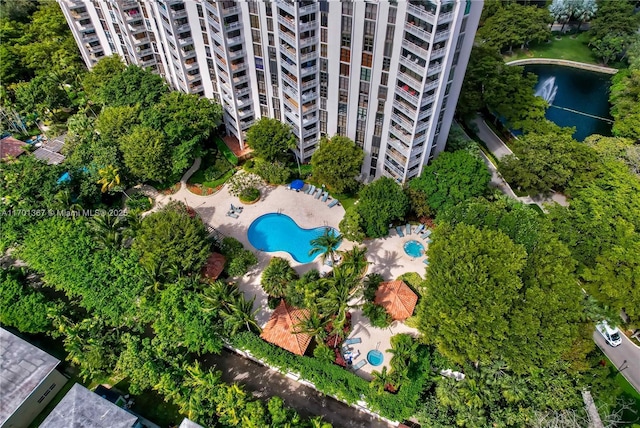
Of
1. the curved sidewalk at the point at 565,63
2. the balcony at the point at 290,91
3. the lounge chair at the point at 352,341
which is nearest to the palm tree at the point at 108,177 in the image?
the balcony at the point at 290,91

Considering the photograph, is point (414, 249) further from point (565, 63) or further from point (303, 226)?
point (565, 63)

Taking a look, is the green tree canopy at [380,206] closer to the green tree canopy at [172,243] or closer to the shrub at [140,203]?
the green tree canopy at [172,243]

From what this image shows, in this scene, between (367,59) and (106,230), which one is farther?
(106,230)

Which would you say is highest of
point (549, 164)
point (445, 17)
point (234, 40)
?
point (445, 17)

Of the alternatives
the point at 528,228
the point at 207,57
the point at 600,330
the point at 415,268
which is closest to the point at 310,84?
the point at 207,57

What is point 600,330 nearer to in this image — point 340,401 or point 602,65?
point 340,401

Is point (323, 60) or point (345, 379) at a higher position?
point (323, 60)

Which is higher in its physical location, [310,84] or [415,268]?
[310,84]

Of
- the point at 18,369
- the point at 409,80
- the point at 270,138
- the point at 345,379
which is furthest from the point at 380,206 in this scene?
the point at 18,369
